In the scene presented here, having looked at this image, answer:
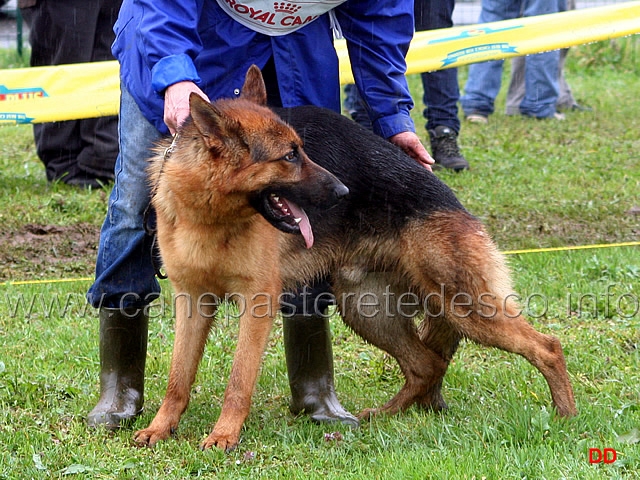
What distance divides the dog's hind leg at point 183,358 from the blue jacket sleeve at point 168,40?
33.4 inches

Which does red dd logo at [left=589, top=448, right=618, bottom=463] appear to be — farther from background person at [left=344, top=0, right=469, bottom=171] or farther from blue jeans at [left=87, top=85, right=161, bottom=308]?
background person at [left=344, top=0, right=469, bottom=171]

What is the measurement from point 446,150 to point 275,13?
4.72m

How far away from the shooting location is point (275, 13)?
145 inches

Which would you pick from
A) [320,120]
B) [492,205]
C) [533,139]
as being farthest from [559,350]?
[533,139]

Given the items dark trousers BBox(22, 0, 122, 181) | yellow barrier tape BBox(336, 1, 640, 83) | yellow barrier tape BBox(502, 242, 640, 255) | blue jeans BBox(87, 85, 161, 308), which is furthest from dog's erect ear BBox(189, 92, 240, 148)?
dark trousers BBox(22, 0, 122, 181)

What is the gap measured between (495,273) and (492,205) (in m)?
3.45

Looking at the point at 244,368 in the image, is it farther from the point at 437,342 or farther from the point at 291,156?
the point at 437,342

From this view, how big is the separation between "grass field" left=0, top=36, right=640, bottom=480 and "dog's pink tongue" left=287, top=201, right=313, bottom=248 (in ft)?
2.66

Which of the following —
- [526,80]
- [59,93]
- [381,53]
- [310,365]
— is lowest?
[526,80]

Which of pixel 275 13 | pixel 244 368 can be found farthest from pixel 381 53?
pixel 244 368

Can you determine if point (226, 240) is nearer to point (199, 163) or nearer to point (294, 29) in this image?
point (199, 163)

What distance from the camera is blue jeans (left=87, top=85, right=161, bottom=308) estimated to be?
373 cm

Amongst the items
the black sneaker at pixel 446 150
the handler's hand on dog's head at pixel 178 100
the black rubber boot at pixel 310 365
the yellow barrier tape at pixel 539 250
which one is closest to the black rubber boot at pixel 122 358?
the black rubber boot at pixel 310 365

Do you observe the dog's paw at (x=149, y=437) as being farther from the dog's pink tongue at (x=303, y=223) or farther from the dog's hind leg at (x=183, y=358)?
the dog's pink tongue at (x=303, y=223)
